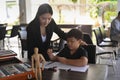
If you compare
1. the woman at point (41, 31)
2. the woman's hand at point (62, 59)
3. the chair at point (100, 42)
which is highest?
the woman at point (41, 31)

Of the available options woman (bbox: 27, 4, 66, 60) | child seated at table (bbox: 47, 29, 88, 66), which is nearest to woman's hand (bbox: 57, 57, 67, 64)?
child seated at table (bbox: 47, 29, 88, 66)

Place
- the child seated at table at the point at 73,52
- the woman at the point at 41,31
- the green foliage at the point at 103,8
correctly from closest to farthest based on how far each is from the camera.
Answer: the child seated at table at the point at 73,52 → the woman at the point at 41,31 → the green foliage at the point at 103,8

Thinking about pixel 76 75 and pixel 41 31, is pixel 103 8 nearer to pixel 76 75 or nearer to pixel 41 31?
pixel 41 31

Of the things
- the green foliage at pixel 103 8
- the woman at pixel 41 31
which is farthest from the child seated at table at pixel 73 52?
the green foliage at pixel 103 8

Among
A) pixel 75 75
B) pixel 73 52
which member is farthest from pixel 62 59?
pixel 75 75

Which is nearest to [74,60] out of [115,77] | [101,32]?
[115,77]

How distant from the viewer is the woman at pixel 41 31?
225 centimetres

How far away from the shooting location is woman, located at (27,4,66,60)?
2.25m

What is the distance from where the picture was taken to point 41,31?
239 centimetres

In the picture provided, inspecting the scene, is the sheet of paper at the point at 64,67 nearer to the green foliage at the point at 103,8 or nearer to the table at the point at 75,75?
the table at the point at 75,75

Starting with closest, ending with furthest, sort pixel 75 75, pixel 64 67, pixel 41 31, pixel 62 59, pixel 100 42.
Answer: pixel 75 75 → pixel 64 67 → pixel 62 59 → pixel 41 31 → pixel 100 42

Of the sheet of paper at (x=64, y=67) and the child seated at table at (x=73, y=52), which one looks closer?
the sheet of paper at (x=64, y=67)

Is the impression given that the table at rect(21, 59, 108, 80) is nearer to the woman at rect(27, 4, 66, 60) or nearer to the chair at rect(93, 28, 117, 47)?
the woman at rect(27, 4, 66, 60)

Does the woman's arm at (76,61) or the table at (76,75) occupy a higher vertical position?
the woman's arm at (76,61)
